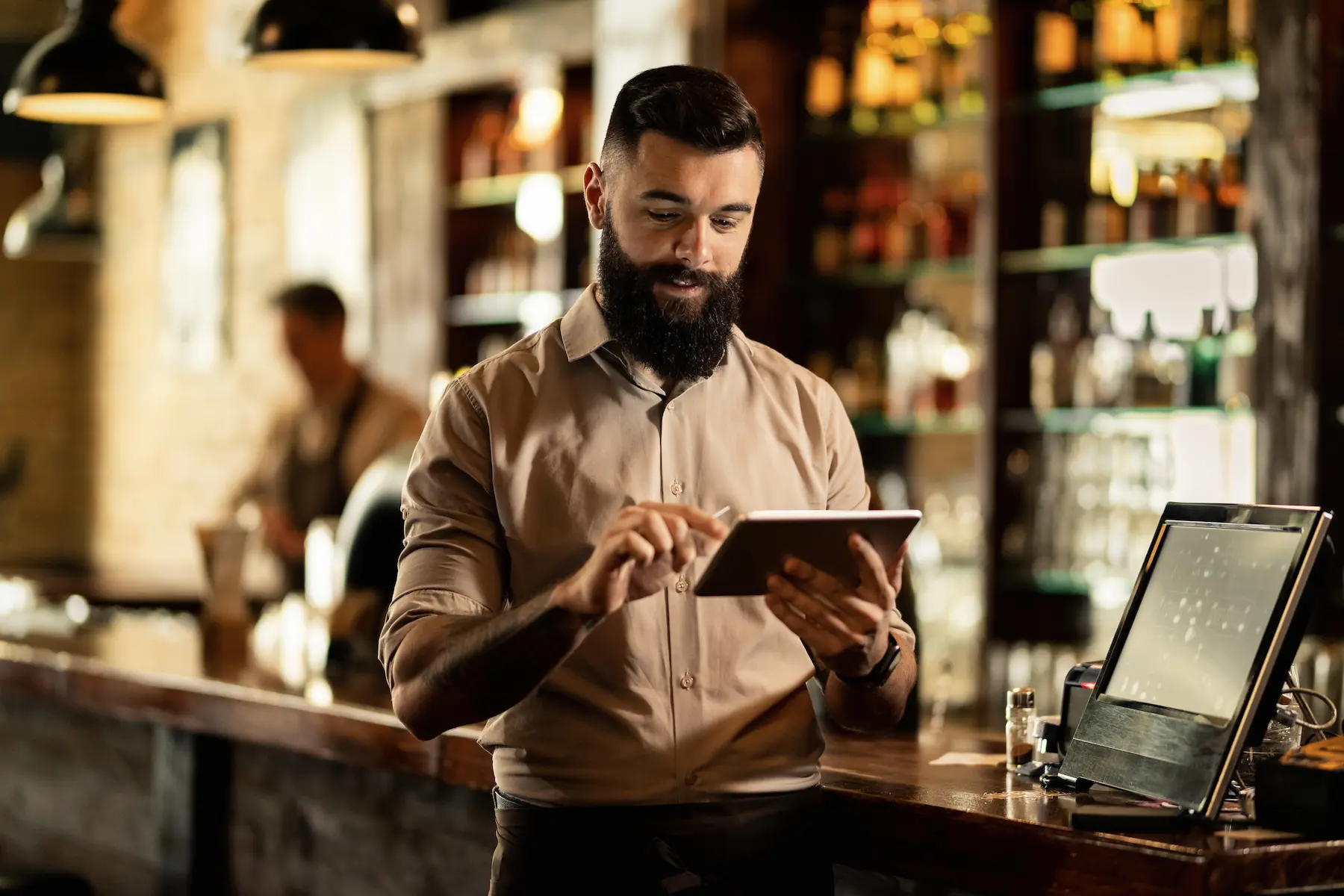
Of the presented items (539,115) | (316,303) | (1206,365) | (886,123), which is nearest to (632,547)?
(1206,365)

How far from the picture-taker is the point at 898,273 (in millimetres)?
5270

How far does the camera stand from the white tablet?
167 centimetres

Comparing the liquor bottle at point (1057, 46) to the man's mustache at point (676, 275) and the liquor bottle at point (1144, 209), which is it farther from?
the man's mustache at point (676, 275)

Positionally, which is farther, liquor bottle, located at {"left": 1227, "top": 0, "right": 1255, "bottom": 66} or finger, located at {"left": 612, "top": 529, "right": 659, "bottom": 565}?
liquor bottle, located at {"left": 1227, "top": 0, "right": 1255, "bottom": 66}

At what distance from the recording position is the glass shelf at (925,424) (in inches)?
198

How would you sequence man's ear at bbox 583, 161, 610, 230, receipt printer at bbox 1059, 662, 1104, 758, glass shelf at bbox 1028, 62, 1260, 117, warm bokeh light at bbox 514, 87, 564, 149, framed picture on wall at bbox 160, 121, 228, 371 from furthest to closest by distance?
framed picture on wall at bbox 160, 121, 228, 371
warm bokeh light at bbox 514, 87, 564, 149
glass shelf at bbox 1028, 62, 1260, 117
receipt printer at bbox 1059, 662, 1104, 758
man's ear at bbox 583, 161, 610, 230

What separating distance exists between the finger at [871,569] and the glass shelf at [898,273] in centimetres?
339

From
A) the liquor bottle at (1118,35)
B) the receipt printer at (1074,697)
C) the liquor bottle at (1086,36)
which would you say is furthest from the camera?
the liquor bottle at (1086,36)

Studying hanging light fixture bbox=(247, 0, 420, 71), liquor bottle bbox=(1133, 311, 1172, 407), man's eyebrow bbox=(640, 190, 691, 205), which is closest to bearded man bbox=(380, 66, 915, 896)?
man's eyebrow bbox=(640, 190, 691, 205)

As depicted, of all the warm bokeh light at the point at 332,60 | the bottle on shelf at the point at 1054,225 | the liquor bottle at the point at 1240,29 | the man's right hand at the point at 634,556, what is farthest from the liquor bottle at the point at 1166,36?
the man's right hand at the point at 634,556

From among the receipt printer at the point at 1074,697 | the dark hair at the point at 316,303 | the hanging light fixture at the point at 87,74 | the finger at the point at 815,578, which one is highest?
the hanging light fixture at the point at 87,74

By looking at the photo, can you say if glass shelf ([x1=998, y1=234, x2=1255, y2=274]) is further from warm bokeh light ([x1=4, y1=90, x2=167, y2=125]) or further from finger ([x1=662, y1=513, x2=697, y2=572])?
finger ([x1=662, y1=513, x2=697, y2=572])

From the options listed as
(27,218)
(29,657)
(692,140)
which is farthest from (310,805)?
(27,218)

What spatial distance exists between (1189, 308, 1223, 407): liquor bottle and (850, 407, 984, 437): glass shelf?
59cm
